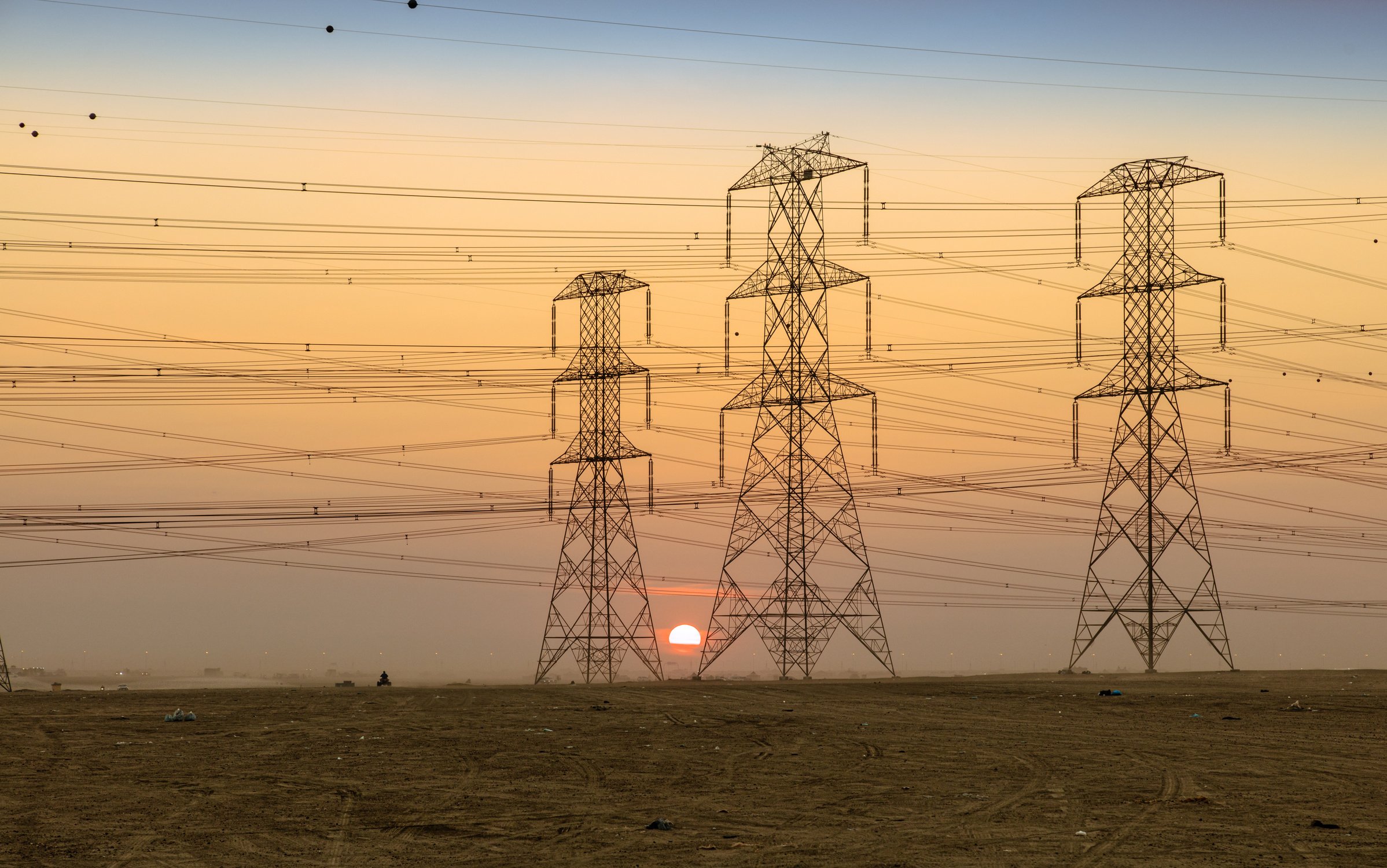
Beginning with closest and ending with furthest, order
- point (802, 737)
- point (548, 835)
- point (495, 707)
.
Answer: point (548, 835) → point (802, 737) → point (495, 707)

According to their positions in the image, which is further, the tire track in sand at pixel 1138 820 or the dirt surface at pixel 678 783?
the dirt surface at pixel 678 783

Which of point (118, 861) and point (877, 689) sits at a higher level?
point (118, 861)

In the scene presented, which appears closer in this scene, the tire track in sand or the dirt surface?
the tire track in sand

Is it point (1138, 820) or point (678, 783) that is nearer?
point (1138, 820)

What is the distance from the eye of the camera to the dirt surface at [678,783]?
19.8 metres

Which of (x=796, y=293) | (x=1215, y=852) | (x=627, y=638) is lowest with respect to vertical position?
(x=627, y=638)

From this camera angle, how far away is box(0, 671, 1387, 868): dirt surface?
19766 mm

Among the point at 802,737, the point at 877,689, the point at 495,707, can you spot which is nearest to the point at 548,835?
the point at 802,737

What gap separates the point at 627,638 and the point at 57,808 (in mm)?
46894

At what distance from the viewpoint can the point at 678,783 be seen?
1019 inches

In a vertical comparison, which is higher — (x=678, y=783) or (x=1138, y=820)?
(x=1138, y=820)

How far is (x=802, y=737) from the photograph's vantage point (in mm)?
33000

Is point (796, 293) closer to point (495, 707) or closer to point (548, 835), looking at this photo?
point (495, 707)

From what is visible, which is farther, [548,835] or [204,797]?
[204,797]
